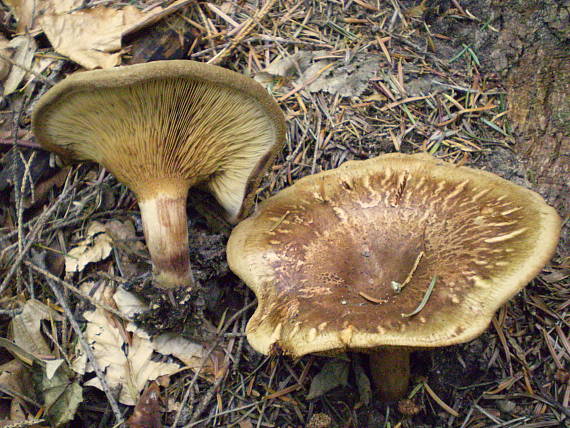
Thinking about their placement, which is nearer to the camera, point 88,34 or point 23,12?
point 88,34

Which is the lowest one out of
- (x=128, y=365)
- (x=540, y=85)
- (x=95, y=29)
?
(x=128, y=365)

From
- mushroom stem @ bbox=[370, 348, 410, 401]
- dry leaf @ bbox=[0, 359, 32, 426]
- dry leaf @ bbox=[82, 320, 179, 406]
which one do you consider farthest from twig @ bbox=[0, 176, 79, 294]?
mushroom stem @ bbox=[370, 348, 410, 401]

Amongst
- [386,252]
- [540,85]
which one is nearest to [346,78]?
[540,85]

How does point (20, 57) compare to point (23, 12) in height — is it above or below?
below

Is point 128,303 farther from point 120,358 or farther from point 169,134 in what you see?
point 169,134

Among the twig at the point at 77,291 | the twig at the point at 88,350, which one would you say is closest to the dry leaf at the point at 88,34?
the twig at the point at 77,291

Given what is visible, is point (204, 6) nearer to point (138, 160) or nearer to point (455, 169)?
point (138, 160)

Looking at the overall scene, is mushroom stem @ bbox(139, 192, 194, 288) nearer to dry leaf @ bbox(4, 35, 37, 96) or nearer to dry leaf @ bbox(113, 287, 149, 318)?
dry leaf @ bbox(113, 287, 149, 318)
